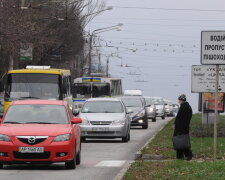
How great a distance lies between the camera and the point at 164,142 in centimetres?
2898

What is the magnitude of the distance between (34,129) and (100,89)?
38.0m

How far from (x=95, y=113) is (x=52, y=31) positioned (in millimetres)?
33848

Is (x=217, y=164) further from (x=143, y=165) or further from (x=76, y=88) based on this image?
(x=76, y=88)

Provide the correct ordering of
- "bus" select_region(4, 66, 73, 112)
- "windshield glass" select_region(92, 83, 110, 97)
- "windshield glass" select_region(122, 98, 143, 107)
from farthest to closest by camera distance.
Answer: "windshield glass" select_region(92, 83, 110, 97)
"windshield glass" select_region(122, 98, 143, 107)
"bus" select_region(4, 66, 73, 112)

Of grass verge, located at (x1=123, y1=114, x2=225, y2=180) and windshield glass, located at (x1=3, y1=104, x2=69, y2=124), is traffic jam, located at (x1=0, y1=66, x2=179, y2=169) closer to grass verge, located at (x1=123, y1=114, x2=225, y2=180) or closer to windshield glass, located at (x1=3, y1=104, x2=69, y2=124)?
windshield glass, located at (x1=3, y1=104, x2=69, y2=124)

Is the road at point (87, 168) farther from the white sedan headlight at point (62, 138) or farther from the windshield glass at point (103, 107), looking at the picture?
the windshield glass at point (103, 107)

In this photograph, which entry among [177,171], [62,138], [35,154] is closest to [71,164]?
[62,138]

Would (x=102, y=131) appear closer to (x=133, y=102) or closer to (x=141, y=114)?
(x=141, y=114)

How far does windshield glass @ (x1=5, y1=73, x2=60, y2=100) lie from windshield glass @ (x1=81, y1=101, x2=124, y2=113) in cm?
358

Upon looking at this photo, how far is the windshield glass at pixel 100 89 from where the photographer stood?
5653 centimetres

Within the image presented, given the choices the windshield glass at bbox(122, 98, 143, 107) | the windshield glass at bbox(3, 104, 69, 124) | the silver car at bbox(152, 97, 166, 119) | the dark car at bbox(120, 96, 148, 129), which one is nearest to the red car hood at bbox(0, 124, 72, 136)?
the windshield glass at bbox(3, 104, 69, 124)

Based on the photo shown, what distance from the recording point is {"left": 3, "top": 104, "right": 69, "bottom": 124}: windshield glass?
19938mm

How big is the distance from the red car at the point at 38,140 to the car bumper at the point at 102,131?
11.6 meters

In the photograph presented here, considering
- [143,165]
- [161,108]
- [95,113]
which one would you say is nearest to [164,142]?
[95,113]
